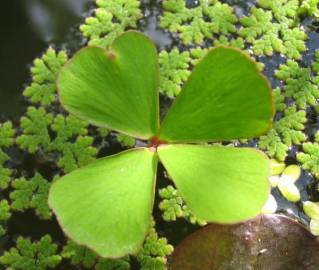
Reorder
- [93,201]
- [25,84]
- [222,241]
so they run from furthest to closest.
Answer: [25,84], [222,241], [93,201]

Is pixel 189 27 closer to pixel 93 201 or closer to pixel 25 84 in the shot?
pixel 25 84

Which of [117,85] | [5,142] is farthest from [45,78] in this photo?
[117,85]

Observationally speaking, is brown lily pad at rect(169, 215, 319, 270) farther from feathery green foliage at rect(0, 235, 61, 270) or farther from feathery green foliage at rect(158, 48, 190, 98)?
feathery green foliage at rect(158, 48, 190, 98)

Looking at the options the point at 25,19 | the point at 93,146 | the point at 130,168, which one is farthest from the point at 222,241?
the point at 25,19

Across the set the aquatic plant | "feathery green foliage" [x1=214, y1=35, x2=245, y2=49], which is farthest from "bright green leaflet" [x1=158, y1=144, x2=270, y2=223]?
"feathery green foliage" [x1=214, y1=35, x2=245, y2=49]

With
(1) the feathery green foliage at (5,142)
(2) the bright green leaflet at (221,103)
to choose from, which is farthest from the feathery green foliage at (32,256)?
(2) the bright green leaflet at (221,103)

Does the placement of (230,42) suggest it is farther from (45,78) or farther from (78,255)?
(78,255)
